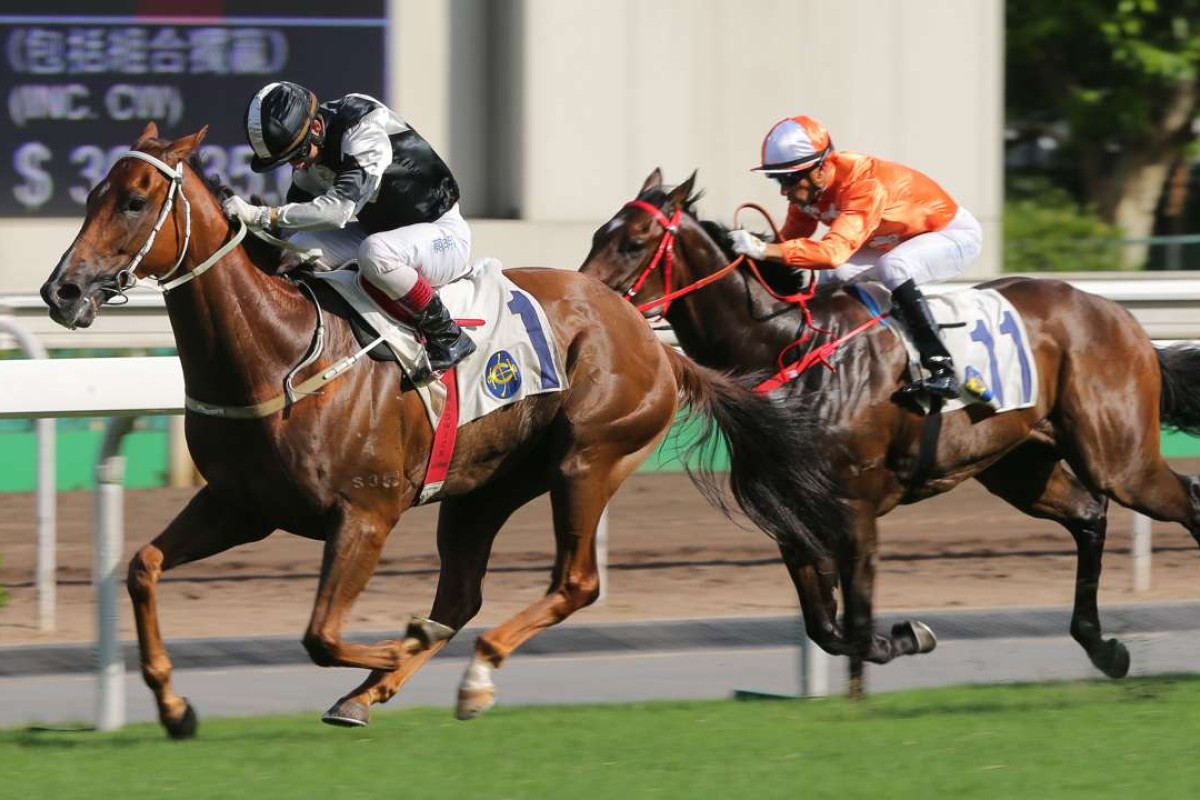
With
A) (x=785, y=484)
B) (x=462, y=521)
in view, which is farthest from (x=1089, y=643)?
(x=462, y=521)

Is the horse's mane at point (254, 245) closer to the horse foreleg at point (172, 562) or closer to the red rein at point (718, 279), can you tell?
the horse foreleg at point (172, 562)

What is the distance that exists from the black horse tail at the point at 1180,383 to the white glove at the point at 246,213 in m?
3.61

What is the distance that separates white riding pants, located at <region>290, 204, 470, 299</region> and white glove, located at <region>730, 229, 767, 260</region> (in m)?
1.04

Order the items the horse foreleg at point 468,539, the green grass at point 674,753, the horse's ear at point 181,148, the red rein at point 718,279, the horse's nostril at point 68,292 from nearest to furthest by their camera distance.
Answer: the green grass at point 674,753 → the horse's nostril at point 68,292 → the horse's ear at point 181,148 → the horse foreleg at point 468,539 → the red rein at point 718,279

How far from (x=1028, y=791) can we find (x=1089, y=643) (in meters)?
2.51

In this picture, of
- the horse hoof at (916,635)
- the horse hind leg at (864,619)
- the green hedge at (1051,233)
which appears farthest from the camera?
the green hedge at (1051,233)

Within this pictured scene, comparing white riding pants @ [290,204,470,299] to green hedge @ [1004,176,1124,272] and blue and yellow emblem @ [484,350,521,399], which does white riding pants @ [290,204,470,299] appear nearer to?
blue and yellow emblem @ [484,350,521,399]

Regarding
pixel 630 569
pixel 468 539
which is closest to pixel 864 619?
pixel 468 539

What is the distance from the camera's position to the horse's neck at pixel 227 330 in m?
6.11

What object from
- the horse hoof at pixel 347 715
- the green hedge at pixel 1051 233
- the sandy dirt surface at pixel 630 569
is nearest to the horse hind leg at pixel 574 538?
the horse hoof at pixel 347 715

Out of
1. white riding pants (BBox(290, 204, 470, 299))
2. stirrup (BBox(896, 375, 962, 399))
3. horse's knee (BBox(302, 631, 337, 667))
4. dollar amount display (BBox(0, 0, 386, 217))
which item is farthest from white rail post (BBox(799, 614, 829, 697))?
dollar amount display (BBox(0, 0, 386, 217))

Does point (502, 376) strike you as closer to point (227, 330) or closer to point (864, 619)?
point (227, 330)

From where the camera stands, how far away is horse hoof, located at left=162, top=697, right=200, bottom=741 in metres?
6.13

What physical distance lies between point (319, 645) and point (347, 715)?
0.27m
